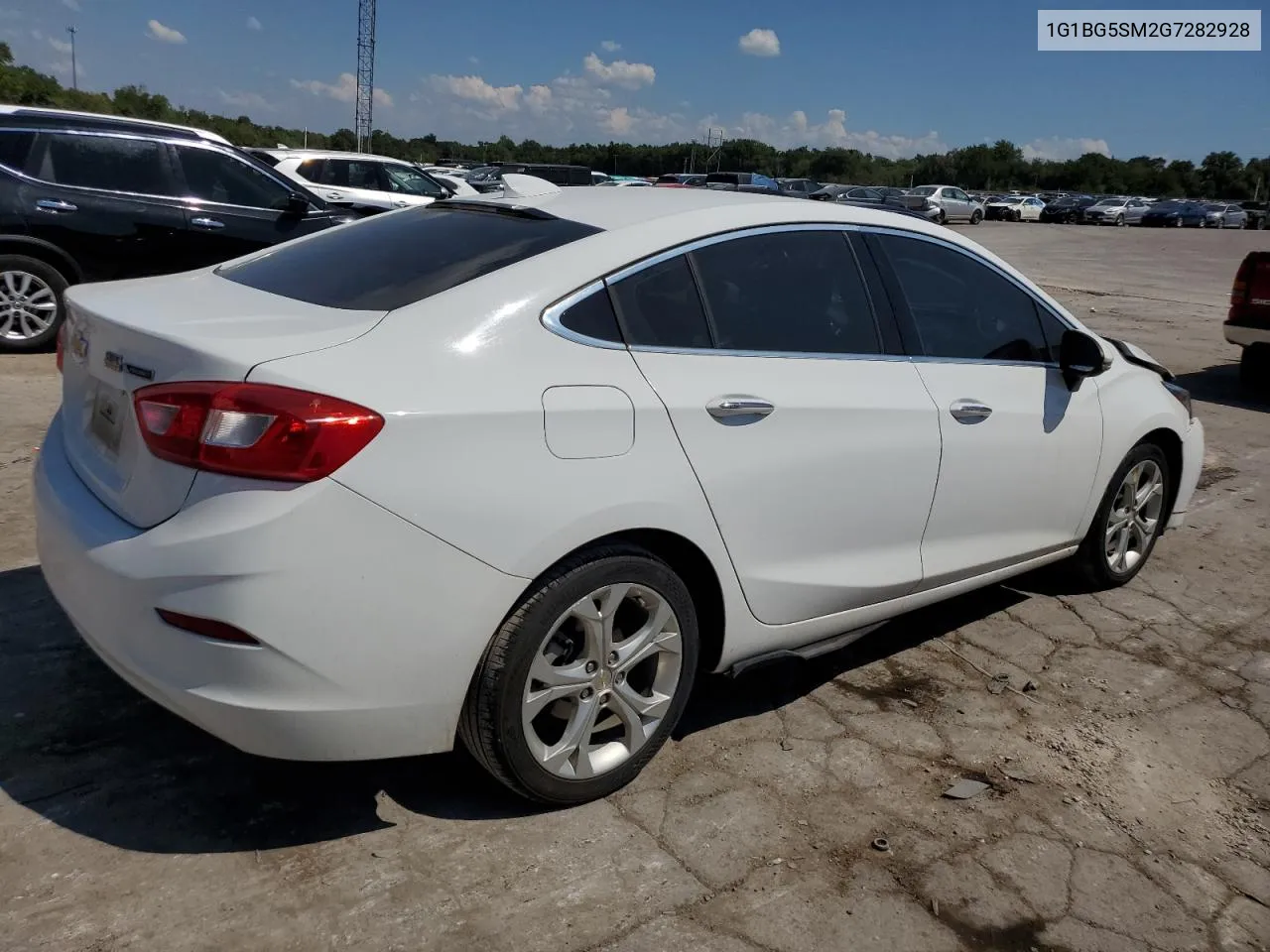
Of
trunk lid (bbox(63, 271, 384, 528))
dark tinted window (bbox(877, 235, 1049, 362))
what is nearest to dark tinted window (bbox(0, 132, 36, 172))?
trunk lid (bbox(63, 271, 384, 528))

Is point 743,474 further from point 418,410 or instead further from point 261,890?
point 261,890

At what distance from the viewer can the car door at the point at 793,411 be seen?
9.53ft

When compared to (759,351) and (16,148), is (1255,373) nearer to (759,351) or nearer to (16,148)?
(759,351)

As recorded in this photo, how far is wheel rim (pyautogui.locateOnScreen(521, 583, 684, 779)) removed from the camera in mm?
2697

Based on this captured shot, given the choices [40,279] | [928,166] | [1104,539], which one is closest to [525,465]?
[1104,539]

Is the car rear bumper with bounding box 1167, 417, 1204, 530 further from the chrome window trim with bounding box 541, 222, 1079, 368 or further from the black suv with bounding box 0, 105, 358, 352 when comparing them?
the black suv with bounding box 0, 105, 358, 352

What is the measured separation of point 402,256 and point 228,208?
643 centimetres

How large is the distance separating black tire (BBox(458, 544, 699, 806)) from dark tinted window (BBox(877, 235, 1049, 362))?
148 centimetres

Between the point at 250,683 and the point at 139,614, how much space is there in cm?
32

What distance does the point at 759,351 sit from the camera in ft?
10.2

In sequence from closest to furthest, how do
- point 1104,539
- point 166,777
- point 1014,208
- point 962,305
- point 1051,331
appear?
point 166,777 → point 962,305 → point 1051,331 → point 1104,539 → point 1014,208

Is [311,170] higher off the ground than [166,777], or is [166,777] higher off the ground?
[311,170]

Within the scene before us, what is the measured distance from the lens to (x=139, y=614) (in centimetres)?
238

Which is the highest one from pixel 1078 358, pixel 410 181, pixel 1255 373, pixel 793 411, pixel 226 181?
pixel 410 181
